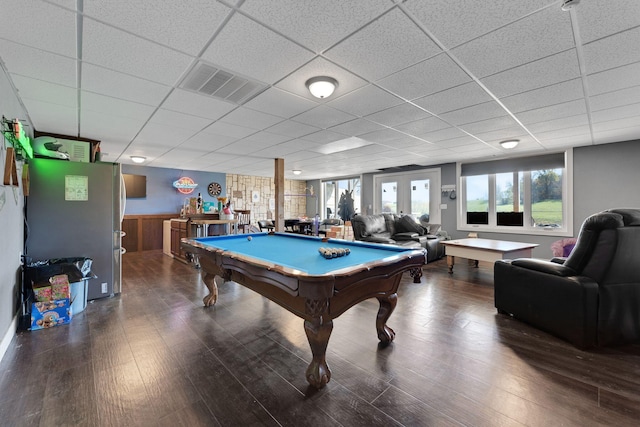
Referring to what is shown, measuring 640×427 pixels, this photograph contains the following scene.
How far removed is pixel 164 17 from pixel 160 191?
23.8 feet

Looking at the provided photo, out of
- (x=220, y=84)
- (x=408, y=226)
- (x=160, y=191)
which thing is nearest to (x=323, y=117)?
(x=220, y=84)

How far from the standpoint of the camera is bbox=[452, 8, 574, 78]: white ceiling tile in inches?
68.1

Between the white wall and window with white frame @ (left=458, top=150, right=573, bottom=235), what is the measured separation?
8071 millimetres

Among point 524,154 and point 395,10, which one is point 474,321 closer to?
point 395,10

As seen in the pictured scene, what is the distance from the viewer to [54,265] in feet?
9.12

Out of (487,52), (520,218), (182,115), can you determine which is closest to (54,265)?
(182,115)

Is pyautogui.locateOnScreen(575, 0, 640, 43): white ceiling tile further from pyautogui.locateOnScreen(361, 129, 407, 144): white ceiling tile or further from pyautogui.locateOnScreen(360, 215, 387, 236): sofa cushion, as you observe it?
pyautogui.locateOnScreen(360, 215, 387, 236): sofa cushion

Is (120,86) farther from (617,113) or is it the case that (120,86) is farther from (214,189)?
(214,189)

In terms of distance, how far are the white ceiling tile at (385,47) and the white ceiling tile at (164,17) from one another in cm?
88

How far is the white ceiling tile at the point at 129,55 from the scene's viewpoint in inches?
71.5

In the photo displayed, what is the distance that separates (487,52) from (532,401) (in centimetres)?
244

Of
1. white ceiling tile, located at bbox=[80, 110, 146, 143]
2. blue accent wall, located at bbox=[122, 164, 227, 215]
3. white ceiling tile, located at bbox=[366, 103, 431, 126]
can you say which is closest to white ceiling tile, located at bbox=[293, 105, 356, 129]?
white ceiling tile, located at bbox=[366, 103, 431, 126]

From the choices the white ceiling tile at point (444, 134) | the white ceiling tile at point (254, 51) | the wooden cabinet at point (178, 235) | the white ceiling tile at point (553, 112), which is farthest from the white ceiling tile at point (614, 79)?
the wooden cabinet at point (178, 235)

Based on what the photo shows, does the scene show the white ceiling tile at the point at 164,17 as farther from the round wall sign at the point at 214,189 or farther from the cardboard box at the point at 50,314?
the round wall sign at the point at 214,189
